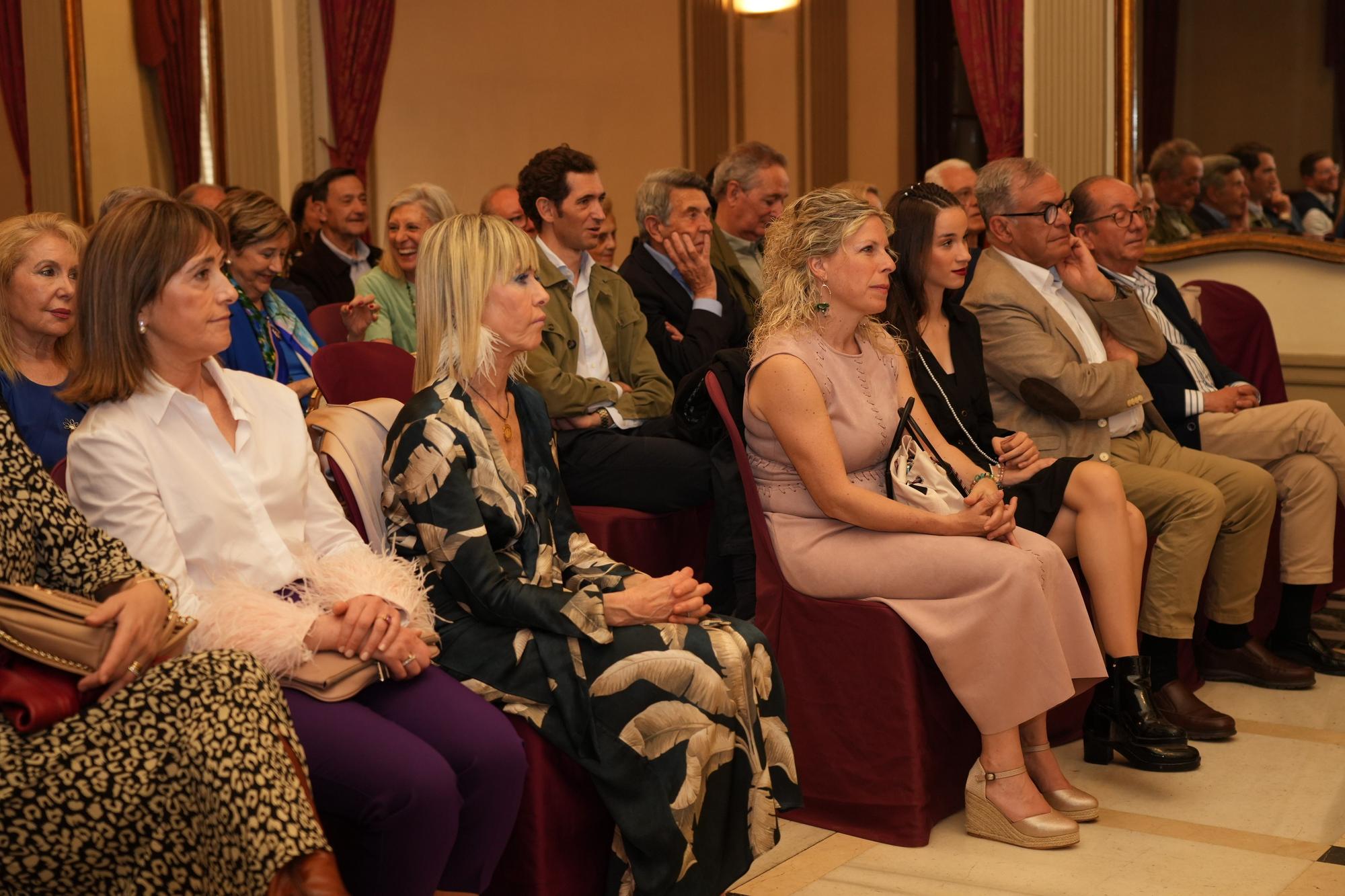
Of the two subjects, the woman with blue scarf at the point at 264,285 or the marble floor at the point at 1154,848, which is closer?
the marble floor at the point at 1154,848

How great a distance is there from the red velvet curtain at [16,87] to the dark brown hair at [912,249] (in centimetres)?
550

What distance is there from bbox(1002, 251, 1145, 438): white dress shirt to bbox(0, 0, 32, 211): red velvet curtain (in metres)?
5.52

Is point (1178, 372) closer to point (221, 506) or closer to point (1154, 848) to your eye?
point (1154, 848)

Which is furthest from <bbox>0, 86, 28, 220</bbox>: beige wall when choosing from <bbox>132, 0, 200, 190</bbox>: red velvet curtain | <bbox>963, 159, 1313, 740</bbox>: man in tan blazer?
<bbox>963, 159, 1313, 740</bbox>: man in tan blazer

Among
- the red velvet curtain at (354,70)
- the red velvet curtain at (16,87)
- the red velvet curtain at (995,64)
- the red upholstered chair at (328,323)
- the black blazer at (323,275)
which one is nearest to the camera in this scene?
the red upholstered chair at (328,323)

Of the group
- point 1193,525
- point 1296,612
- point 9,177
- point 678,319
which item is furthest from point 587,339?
point 9,177

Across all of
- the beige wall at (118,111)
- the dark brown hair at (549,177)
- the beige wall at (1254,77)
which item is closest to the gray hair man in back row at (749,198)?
Result: the dark brown hair at (549,177)

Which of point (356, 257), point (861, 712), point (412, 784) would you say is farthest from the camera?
point (356, 257)

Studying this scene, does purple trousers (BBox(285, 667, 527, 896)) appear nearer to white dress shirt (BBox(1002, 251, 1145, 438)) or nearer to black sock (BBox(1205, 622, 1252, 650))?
white dress shirt (BBox(1002, 251, 1145, 438))

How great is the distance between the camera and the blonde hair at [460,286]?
100 inches

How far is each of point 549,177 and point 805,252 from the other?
4.49ft

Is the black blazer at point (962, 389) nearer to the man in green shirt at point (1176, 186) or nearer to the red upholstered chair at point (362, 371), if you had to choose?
the red upholstered chair at point (362, 371)

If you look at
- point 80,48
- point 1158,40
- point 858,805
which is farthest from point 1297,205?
point 80,48

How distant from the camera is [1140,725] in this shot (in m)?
3.18
